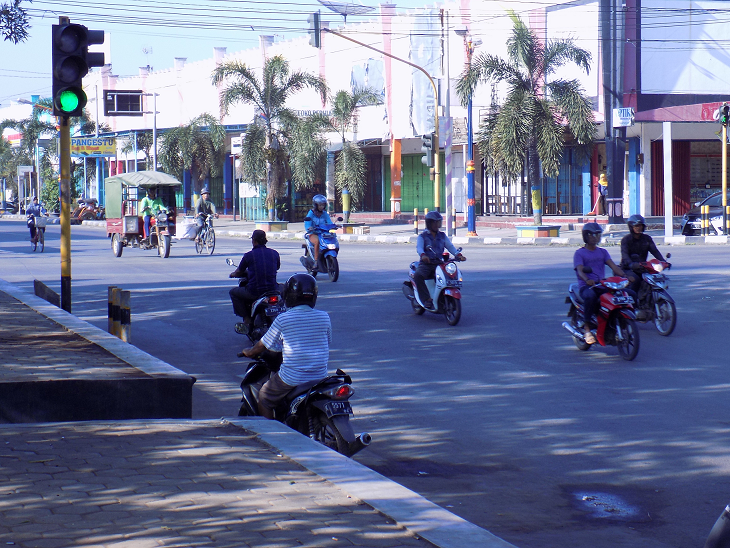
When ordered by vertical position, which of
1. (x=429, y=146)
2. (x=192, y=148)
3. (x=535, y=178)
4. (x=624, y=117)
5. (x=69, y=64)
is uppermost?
(x=192, y=148)

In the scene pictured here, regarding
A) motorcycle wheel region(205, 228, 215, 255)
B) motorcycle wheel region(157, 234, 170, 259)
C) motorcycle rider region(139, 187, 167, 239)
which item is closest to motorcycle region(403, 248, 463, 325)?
motorcycle wheel region(157, 234, 170, 259)

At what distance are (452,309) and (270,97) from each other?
30.2 metres

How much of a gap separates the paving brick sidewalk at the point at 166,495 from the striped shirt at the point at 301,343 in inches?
19.8

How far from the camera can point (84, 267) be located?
21250mm

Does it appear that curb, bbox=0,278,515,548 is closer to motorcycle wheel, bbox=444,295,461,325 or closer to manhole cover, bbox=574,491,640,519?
manhole cover, bbox=574,491,640,519

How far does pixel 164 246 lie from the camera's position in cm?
2378

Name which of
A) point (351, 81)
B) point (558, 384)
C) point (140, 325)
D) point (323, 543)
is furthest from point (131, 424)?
point (351, 81)

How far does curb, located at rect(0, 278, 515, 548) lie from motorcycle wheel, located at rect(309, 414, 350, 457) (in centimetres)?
15

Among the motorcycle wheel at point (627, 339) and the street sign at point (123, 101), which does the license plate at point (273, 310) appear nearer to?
the motorcycle wheel at point (627, 339)

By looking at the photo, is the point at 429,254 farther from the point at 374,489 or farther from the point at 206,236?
the point at 206,236

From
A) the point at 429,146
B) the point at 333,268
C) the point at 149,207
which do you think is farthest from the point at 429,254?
the point at 429,146

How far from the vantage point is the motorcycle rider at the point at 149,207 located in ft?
79.8

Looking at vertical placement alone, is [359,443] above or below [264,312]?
below

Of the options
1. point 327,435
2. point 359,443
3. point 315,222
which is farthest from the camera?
point 315,222
